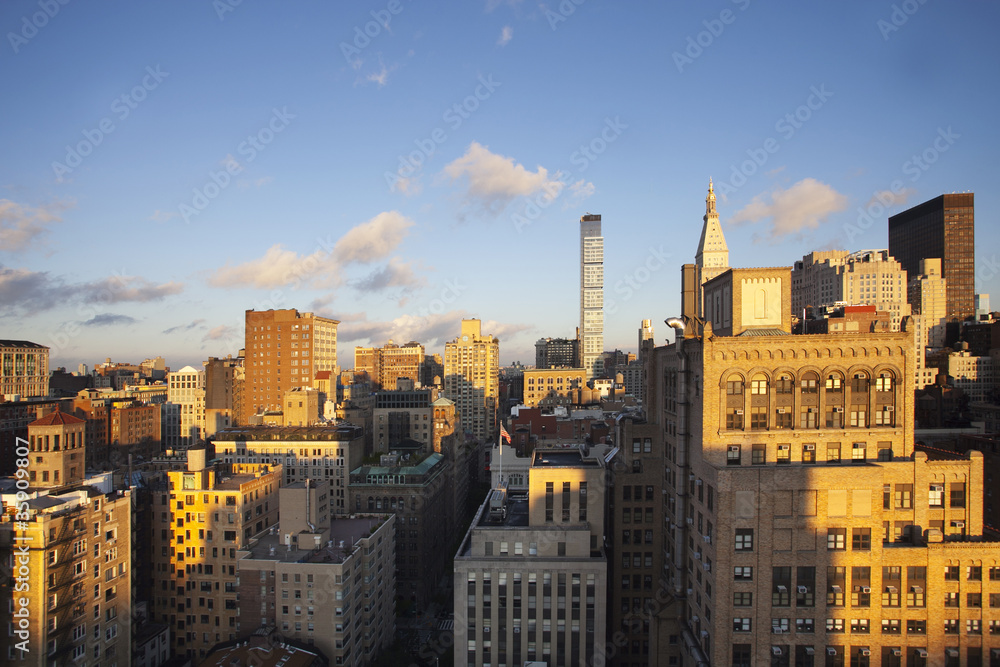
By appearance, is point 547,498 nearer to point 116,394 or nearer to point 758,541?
point 758,541

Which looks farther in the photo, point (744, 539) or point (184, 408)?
point (184, 408)

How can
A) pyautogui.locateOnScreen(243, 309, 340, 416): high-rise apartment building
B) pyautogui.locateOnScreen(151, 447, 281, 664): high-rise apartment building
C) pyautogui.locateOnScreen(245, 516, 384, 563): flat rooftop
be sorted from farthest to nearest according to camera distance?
pyautogui.locateOnScreen(243, 309, 340, 416): high-rise apartment building → pyautogui.locateOnScreen(151, 447, 281, 664): high-rise apartment building → pyautogui.locateOnScreen(245, 516, 384, 563): flat rooftop

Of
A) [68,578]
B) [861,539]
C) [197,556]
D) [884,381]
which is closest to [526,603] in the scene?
[861,539]

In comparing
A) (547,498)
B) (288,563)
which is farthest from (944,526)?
(288,563)

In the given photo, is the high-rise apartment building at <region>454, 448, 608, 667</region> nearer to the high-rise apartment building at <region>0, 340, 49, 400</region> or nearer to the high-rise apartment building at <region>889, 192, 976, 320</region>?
the high-rise apartment building at <region>0, 340, 49, 400</region>

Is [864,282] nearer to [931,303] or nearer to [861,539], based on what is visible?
[931,303]

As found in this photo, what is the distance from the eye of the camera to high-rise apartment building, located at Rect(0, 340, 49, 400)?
6112 inches

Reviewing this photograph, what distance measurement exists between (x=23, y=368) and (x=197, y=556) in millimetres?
131056

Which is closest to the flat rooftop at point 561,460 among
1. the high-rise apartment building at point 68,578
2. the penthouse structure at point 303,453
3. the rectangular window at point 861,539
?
the rectangular window at point 861,539

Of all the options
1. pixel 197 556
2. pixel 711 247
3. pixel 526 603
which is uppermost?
pixel 711 247

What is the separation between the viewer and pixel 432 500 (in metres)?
107

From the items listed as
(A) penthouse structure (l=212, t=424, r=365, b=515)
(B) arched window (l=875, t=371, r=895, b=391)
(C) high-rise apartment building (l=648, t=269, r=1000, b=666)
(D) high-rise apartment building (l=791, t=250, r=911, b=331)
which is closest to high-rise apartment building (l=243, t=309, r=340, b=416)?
(A) penthouse structure (l=212, t=424, r=365, b=515)

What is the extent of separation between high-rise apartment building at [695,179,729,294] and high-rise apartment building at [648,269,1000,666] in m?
20.8

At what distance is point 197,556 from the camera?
7506 cm
